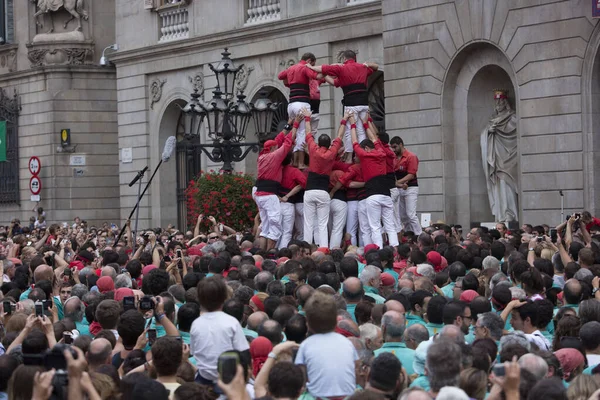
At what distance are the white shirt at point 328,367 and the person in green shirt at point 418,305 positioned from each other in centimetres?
289

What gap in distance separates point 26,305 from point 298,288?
2.37m

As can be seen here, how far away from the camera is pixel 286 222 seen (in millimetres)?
18531

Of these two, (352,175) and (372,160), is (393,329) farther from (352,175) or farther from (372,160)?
(352,175)

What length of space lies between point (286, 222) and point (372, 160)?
2.17m

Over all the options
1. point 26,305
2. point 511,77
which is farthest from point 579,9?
point 26,305

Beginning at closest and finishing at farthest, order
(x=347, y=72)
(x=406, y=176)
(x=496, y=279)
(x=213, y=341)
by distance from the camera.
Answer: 1. (x=213, y=341)
2. (x=496, y=279)
3. (x=347, y=72)
4. (x=406, y=176)

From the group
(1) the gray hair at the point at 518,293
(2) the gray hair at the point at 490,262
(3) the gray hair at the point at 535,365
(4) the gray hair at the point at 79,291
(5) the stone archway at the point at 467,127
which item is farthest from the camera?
(5) the stone archway at the point at 467,127

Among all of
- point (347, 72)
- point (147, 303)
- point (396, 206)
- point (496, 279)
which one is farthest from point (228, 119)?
point (147, 303)

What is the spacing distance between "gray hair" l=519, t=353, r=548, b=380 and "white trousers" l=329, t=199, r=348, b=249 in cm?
1098

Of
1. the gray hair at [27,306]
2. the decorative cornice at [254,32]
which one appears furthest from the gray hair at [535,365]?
the decorative cornice at [254,32]

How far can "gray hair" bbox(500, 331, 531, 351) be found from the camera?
7.69m

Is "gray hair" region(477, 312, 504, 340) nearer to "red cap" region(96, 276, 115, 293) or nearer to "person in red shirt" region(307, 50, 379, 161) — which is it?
"red cap" region(96, 276, 115, 293)

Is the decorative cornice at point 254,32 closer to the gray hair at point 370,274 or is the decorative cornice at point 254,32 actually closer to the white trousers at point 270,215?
the white trousers at point 270,215

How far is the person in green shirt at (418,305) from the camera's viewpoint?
975cm
